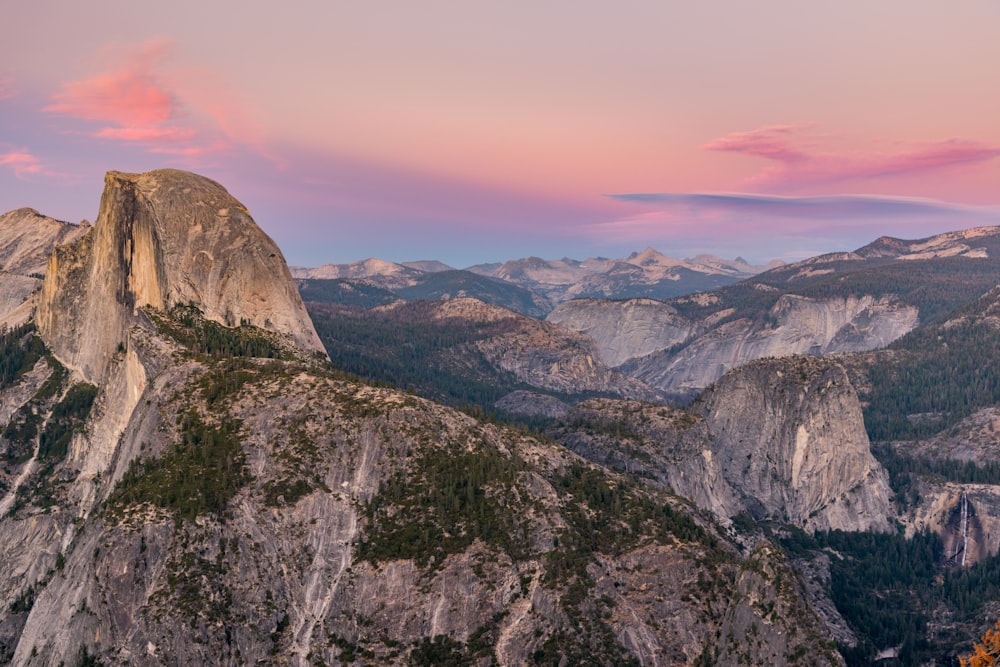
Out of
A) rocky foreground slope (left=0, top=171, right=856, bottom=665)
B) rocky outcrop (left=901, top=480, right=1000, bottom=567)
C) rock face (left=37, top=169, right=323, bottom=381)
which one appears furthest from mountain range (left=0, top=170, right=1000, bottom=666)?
rocky outcrop (left=901, top=480, right=1000, bottom=567)

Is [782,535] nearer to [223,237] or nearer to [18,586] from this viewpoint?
[223,237]

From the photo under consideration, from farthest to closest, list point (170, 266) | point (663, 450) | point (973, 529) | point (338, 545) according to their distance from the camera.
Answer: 1. point (973, 529)
2. point (663, 450)
3. point (170, 266)
4. point (338, 545)

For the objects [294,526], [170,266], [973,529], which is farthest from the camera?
[973,529]

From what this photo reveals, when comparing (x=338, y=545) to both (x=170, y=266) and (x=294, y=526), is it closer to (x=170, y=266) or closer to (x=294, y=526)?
(x=294, y=526)

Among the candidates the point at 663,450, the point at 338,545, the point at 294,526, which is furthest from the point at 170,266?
the point at 663,450

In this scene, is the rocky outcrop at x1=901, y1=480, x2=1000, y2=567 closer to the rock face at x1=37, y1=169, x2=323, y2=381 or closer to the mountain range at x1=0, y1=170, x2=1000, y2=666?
the mountain range at x1=0, y1=170, x2=1000, y2=666

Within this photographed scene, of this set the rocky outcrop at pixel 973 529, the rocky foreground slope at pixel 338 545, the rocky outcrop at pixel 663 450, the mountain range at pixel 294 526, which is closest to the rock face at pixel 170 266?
the mountain range at pixel 294 526

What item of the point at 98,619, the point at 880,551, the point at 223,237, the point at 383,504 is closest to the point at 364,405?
the point at 383,504
